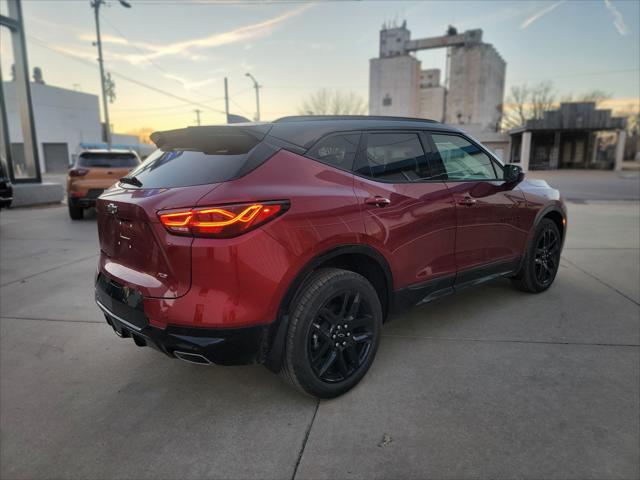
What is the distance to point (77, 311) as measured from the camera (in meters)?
Result: 4.23

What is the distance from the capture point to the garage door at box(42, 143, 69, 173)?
1824 inches

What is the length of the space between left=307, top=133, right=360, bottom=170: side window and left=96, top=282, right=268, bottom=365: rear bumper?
104 cm

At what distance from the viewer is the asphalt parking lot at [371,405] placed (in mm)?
2129

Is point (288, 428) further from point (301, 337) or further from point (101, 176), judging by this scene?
point (101, 176)

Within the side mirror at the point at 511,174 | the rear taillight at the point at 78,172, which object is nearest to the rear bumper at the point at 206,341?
the side mirror at the point at 511,174

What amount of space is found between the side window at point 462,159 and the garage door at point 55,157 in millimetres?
51619

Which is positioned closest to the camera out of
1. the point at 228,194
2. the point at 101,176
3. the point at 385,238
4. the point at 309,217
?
the point at 228,194

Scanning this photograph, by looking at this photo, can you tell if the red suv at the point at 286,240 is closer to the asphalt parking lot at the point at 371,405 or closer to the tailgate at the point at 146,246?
the tailgate at the point at 146,246

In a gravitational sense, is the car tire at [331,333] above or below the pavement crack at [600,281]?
above

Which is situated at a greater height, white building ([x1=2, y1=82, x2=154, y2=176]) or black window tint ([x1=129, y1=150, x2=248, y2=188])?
white building ([x1=2, y1=82, x2=154, y2=176])

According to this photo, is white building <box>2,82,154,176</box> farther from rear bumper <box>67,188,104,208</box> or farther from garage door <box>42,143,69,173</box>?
rear bumper <box>67,188,104,208</box>

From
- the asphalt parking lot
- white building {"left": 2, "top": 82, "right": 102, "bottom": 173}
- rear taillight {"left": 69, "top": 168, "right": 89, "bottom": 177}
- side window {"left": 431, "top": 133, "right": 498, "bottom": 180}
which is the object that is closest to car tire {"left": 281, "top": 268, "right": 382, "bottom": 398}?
the asphalt parking lot

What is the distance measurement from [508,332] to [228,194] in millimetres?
2652

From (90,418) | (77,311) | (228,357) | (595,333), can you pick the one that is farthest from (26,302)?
(595,333)
